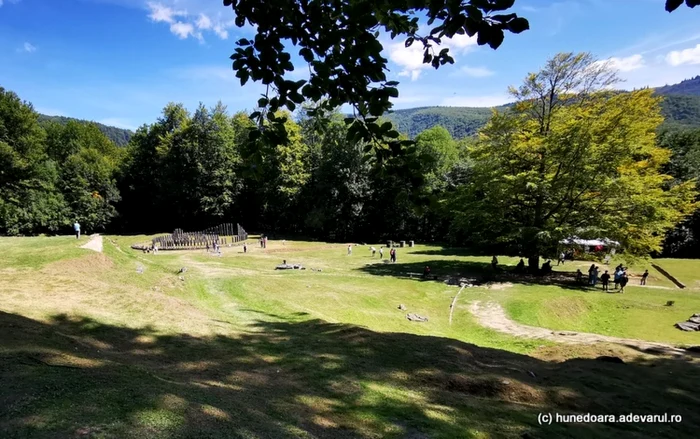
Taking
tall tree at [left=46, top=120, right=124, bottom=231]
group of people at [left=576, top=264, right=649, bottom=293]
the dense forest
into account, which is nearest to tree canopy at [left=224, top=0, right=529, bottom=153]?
the dense forest

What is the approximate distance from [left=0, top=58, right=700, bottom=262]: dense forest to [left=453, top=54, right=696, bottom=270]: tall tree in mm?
101

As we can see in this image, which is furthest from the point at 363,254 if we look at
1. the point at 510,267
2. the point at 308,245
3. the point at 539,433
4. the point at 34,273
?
the point at 539,433

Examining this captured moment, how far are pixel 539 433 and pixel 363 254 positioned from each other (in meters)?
32.8

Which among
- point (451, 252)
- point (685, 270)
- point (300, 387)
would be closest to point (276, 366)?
point (300, 387)

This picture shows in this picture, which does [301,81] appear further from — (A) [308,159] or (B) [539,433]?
(A) [308,159]

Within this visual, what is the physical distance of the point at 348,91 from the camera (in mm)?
3818

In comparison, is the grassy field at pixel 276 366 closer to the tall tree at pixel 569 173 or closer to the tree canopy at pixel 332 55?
the tree canopy at pixel 332 55

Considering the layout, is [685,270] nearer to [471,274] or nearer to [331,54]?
[471,274]

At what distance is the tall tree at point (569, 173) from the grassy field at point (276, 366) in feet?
24.9

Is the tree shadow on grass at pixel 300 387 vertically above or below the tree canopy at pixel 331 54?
below

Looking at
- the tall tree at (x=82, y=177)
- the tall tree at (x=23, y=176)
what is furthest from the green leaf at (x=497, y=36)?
the tall tree at (x=82, y=177)

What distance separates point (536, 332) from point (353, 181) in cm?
3452

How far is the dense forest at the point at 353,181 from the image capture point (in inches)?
993

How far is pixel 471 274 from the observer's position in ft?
89.7
